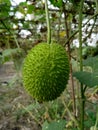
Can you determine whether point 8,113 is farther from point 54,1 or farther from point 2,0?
point 54,1

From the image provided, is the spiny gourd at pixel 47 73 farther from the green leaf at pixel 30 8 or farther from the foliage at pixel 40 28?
the green leaf at pixel 30 8

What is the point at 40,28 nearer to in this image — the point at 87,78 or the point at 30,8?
the point at 30,8

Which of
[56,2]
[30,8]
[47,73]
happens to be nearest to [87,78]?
[47,73]

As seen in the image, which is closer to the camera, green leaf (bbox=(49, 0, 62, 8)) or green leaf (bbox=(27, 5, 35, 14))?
green leaf (bbox=(49, 0, 62, 8))

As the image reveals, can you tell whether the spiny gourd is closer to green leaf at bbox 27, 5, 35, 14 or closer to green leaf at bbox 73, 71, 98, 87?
green leaf at bbox 73, 71, 98, 87

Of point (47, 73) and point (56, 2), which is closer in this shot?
point (47, 73)

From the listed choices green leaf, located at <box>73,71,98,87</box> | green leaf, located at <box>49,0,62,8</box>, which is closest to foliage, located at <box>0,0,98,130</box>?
green leaf, located at <box>49,0,62,8</box>

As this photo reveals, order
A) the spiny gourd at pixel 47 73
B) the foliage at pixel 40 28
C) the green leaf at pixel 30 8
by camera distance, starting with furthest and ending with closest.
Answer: the green leaf at pixel 30 8 < the foliage at pixel 40 28 < the spiny gourd at pixel 47 73

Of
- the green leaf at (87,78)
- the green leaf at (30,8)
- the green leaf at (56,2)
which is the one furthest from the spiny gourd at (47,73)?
the green leaf at (30,8)

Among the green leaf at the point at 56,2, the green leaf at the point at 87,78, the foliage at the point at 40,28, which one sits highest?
the green leaf at the point at 56,2
